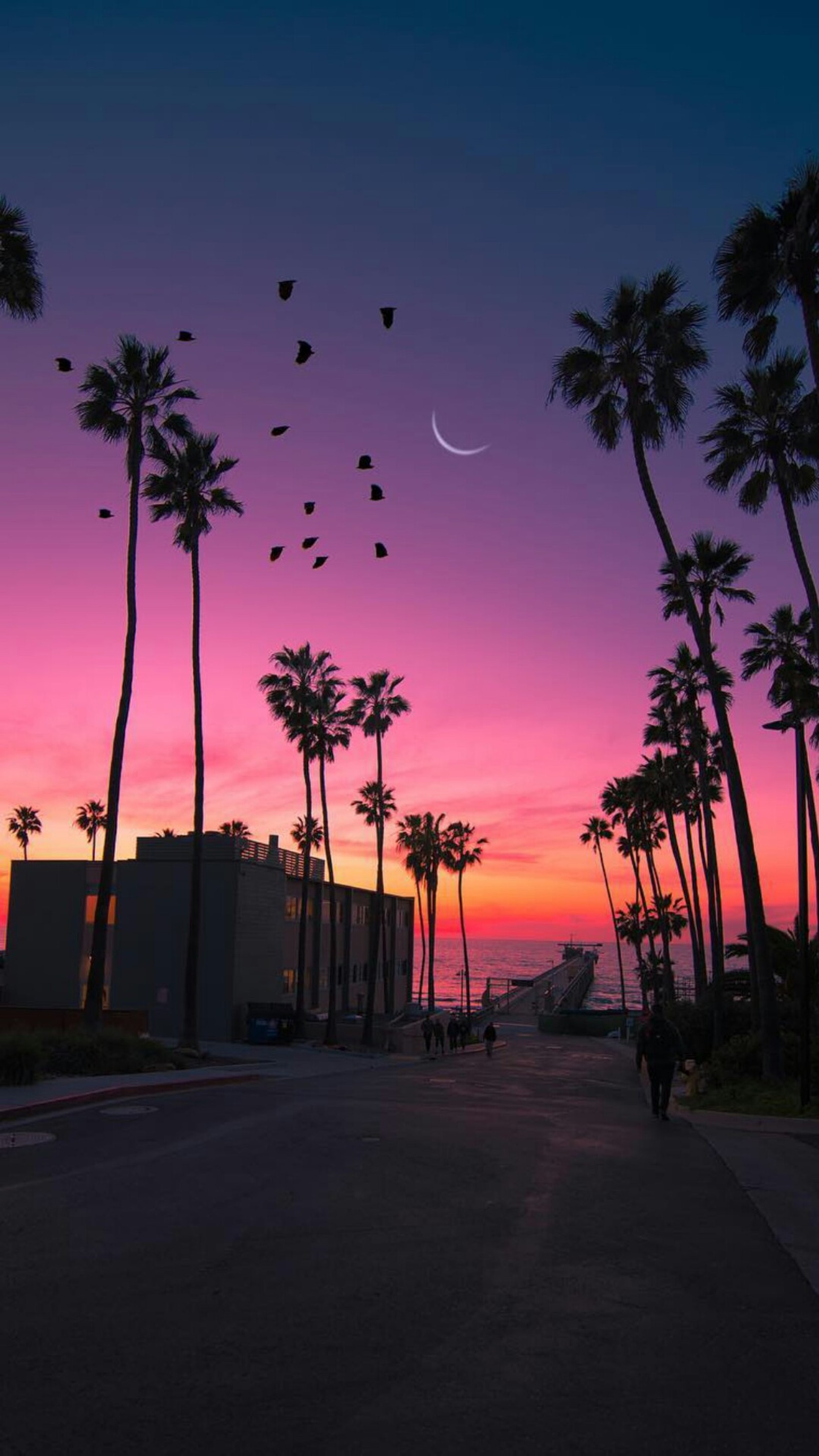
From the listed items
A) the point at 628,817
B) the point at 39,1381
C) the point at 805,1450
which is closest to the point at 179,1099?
the point at 39,1381

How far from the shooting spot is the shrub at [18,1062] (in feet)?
54.4

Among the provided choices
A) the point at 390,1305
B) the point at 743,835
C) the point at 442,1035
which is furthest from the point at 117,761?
the point at 442,1035

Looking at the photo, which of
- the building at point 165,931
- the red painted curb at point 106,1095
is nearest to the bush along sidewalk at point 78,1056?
the red painted curb at point 106,1095

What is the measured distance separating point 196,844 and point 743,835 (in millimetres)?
17634

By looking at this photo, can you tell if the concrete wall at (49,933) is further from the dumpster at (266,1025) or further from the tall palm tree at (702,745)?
the tall palm tree at (702,745)

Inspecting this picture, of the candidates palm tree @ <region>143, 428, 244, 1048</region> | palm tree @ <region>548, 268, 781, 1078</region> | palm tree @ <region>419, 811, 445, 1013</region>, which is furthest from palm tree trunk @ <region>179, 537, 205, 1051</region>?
palm tree @ <region>419, 811, 445, 1013</region>

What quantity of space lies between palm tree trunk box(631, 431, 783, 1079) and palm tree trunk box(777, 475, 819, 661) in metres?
2.61

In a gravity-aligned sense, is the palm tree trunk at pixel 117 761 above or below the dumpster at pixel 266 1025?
above

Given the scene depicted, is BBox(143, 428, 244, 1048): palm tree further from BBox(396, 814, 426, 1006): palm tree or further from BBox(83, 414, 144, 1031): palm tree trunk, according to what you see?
BBox(396, 814, 426, 1006): palm tree

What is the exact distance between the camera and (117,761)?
1038 inches

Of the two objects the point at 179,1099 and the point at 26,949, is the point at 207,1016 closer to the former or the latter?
the point at 26,949

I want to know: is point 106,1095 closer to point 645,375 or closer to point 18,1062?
point 18,1062

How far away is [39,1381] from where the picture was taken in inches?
192

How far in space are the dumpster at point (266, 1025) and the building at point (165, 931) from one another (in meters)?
0.63
